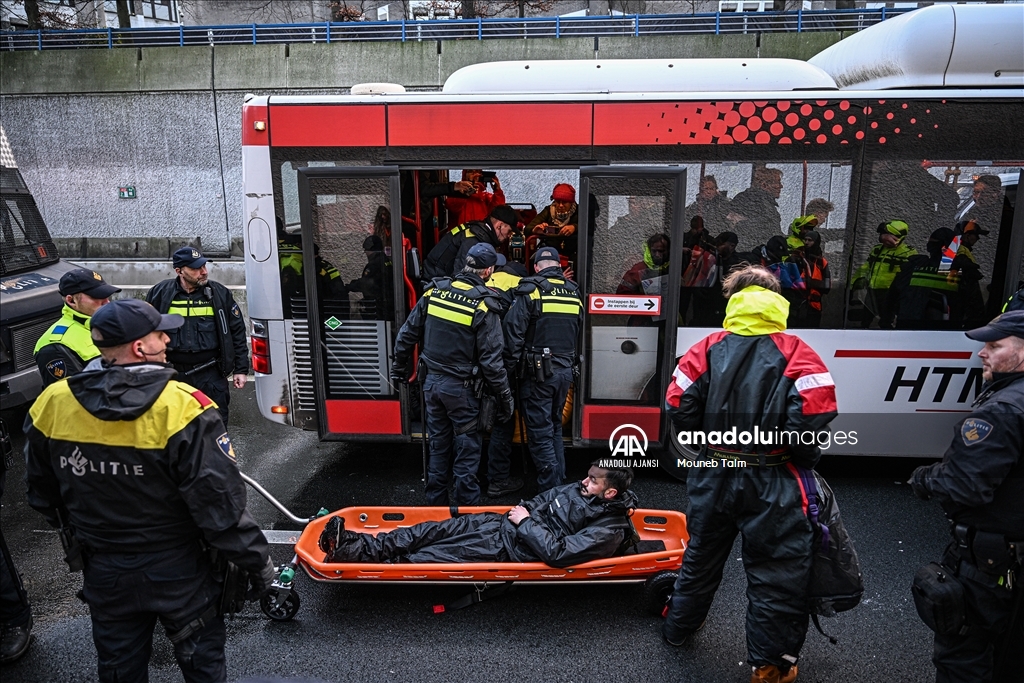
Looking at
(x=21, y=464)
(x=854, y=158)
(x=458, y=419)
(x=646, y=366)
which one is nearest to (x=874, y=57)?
(x=854, y=158)

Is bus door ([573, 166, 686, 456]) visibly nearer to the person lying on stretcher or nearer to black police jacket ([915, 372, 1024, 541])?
the person lying on stretcher

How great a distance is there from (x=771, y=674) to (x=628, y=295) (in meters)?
2.64

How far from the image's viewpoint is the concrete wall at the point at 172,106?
14930 millimetres

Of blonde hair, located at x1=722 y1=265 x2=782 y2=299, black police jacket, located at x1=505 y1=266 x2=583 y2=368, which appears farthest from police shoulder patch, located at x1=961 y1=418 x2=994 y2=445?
black police jacket, located at x1=505 y1=266 x2=583 y2=368

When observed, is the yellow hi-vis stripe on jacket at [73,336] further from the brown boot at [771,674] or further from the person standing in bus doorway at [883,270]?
the person standing in bus doorway at [883,270]

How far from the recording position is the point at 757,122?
485 centimetres

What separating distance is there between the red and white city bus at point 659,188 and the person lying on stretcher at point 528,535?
1.44m

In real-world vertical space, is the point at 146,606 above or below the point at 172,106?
below

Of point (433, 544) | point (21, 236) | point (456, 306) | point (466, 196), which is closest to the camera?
point (433, 544)

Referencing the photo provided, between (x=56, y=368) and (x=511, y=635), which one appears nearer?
(x=511, y=635)

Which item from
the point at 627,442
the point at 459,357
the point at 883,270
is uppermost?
the point at 883,270

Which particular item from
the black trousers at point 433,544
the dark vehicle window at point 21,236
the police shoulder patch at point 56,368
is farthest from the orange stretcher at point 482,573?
the dark vehicle window at point 21,236

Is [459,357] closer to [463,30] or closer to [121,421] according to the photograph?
[121,421]

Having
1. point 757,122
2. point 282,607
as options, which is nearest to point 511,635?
point 282,607
